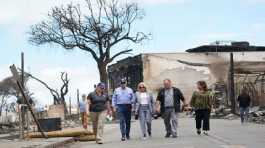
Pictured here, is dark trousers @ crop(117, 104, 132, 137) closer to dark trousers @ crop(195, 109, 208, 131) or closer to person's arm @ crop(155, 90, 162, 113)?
person's arm @ crop(155, 90, 162, 113)

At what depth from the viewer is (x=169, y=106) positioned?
21078 mm

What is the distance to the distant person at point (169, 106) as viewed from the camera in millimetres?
20953

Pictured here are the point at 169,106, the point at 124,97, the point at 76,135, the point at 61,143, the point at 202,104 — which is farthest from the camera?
the point at 76,135

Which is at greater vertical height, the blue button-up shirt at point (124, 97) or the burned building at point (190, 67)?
the burned building at point (190, 67)

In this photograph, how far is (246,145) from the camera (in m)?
16.7

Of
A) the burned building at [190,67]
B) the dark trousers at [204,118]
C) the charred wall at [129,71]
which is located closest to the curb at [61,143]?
the dark trousers at [204,118]

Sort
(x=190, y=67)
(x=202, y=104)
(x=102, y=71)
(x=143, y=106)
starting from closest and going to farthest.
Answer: (x=143, y=106), (x=202, y=104), (x=102, y=71), (x=190, y=67)

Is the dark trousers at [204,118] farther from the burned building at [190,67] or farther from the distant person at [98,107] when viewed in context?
the burned building at [190,67]

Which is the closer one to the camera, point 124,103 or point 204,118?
point 124,103

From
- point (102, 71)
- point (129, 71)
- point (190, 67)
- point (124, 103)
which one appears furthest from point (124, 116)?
point (129, 71)

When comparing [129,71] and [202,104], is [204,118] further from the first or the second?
[129,71]

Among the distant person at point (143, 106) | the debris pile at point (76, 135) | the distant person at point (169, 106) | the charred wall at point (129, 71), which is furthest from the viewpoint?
the charred wall at point (129, 71)

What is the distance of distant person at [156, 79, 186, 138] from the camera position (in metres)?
21.0

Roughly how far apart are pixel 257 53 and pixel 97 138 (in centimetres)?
5804
